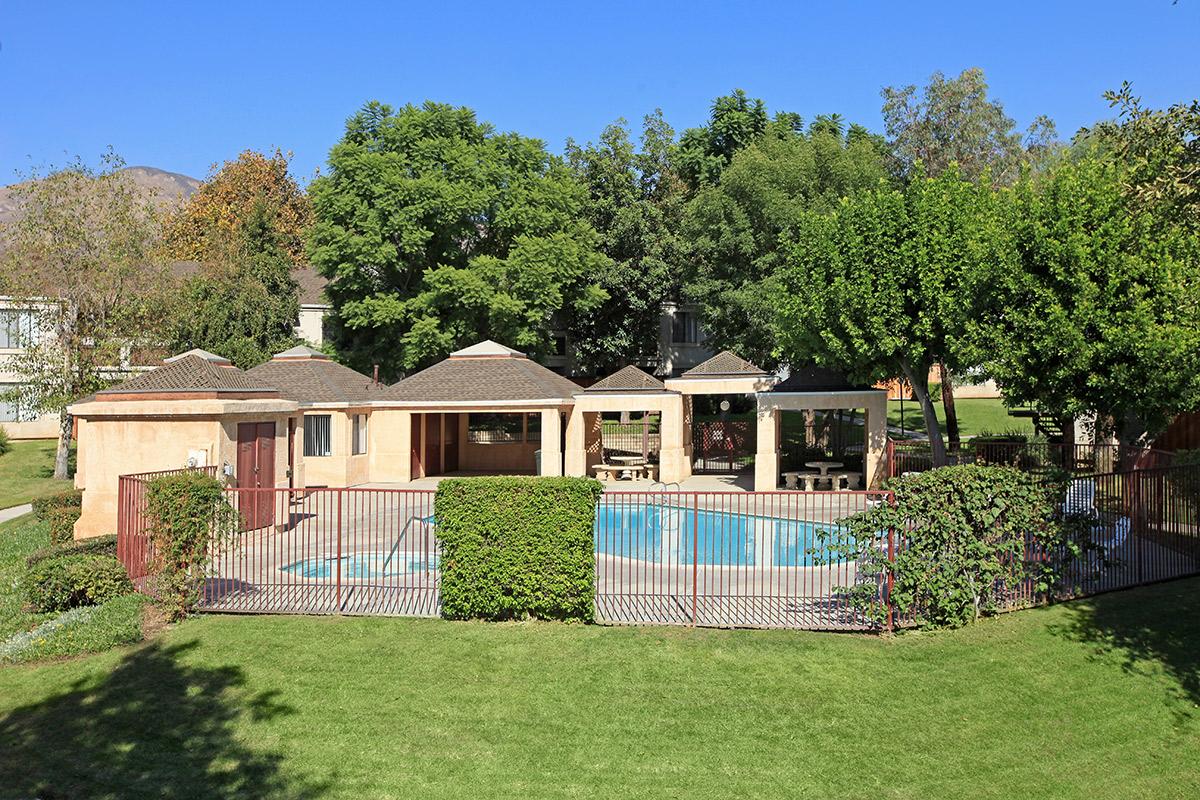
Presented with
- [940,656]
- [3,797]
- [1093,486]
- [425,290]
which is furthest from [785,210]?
[3,797]

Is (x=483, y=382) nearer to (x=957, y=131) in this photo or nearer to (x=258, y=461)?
(x=258, y=461)

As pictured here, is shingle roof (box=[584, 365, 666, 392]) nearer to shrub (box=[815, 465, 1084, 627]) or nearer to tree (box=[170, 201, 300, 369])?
tree (box=[170, 201, 300, 369])

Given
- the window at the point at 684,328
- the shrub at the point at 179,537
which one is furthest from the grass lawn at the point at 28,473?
the window at the point at 684,328

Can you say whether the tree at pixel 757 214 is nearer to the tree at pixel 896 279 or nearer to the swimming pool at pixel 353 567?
the tree at pixel 896 279

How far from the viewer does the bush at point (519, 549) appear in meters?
11.1

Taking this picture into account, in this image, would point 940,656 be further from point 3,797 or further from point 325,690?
point 3,797

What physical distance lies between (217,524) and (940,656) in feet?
31.0

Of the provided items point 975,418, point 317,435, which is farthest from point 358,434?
point 975,418

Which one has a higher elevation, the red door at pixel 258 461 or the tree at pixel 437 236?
the tree at pixel 437 236

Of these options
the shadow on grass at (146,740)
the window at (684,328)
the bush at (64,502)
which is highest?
the window at (684,328)

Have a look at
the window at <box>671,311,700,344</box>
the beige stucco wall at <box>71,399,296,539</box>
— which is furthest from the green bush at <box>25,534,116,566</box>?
the window at <box>671,311,700,344</box>

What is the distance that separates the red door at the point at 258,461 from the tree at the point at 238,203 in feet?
109

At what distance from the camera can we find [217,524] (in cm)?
1227

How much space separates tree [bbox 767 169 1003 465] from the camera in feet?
68.1
